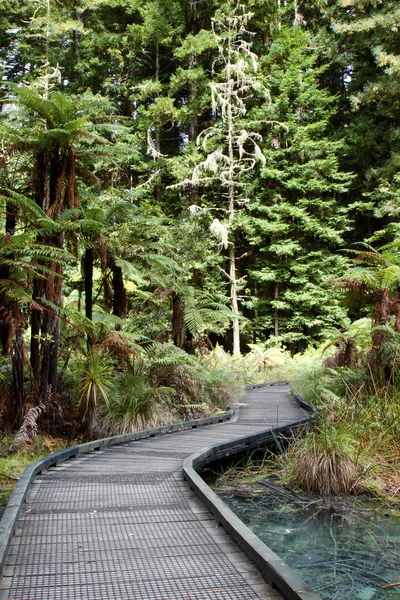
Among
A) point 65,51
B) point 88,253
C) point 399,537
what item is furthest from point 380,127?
point 399,537

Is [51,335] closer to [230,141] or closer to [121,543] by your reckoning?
[121,543]

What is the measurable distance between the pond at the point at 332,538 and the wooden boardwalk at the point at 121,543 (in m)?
0.69

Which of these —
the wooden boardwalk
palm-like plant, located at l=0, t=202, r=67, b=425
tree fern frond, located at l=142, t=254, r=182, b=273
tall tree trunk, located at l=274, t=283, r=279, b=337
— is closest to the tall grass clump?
the wooden boardwalk

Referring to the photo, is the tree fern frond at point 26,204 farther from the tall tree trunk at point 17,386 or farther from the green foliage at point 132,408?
the green foliage at point 132,408

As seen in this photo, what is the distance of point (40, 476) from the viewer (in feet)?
15.4

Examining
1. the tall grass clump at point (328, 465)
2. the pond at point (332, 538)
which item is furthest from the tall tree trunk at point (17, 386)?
the tall grass clump at point (328, 465)

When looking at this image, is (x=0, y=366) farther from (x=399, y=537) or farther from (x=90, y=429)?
(x=399, y=537)

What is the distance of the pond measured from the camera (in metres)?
3.38

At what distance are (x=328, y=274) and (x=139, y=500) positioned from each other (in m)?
15.3

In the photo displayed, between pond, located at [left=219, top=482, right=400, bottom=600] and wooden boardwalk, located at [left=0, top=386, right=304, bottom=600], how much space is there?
69cm

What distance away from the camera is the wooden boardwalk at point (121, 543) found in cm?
252

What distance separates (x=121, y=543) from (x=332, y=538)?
1.88 m

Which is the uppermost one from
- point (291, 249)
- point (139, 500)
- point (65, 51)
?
point (65, 51)

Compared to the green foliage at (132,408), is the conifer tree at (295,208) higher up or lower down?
higher up
